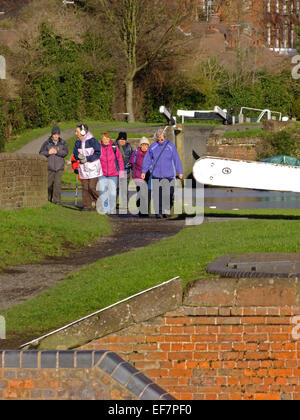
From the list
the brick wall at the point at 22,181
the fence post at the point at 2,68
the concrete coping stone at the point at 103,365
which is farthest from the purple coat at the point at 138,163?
the fence post at the point at 2,68

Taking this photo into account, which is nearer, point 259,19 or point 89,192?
point 89,192

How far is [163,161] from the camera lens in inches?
773

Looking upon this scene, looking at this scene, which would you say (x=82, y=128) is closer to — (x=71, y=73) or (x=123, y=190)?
(x=123, y=190)

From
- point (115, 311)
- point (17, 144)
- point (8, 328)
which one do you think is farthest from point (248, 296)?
point (17, 144)

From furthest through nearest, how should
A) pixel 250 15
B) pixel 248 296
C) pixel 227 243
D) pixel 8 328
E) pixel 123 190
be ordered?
pixel 250 15
pixel 123 190
pixel 227 243
pixel 8 328
pixel 248 296

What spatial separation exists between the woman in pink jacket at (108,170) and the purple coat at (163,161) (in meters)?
1.06

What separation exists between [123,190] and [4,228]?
207 inches

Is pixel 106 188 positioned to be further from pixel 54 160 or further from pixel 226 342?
pixel 226 342

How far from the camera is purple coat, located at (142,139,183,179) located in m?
19.6

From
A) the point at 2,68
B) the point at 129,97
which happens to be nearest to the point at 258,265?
the point at 2,68

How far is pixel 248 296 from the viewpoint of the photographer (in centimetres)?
972

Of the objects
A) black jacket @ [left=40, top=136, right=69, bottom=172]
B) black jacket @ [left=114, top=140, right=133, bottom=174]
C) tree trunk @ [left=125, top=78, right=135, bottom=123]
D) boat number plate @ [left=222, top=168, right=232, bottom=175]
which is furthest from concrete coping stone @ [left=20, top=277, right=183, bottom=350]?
tree trunk @ [left=125, top=78, right=135, bottom=123]

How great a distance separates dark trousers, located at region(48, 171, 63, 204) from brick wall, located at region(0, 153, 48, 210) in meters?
1.22

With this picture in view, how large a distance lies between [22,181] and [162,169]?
2562mm
